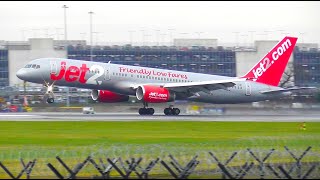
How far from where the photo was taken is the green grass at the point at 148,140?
2841cm

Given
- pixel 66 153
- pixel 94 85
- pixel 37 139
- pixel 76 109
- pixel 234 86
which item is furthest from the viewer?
pixel 76 109

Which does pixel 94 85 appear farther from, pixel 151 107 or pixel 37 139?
pixel 37 139

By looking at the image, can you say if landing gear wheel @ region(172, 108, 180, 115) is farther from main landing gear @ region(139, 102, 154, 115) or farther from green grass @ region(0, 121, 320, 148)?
green grass @ region(0, 121, 320, 148)

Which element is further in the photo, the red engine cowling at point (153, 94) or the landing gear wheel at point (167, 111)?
the landing gear wheel at point (167, 111)

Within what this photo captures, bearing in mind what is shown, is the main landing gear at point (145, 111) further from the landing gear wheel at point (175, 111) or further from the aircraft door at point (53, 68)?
the aircraft door at point (53, 68)

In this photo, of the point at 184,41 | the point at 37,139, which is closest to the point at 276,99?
the point at 37,139

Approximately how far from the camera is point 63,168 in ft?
88.6

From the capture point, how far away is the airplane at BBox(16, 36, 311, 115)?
72.1m

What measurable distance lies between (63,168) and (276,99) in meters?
57.5

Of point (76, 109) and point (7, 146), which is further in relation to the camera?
point (76, 109)

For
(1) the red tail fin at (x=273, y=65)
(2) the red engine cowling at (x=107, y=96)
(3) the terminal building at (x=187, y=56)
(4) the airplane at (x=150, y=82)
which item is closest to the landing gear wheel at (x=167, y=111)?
(4) the airplane at (x=150, y=82)

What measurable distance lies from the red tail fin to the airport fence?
52.5m

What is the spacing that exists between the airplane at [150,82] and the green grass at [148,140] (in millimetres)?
12472

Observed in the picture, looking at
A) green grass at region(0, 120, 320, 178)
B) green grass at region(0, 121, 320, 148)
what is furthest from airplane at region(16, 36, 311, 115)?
green grass at region(0, 121, 320, 148)
